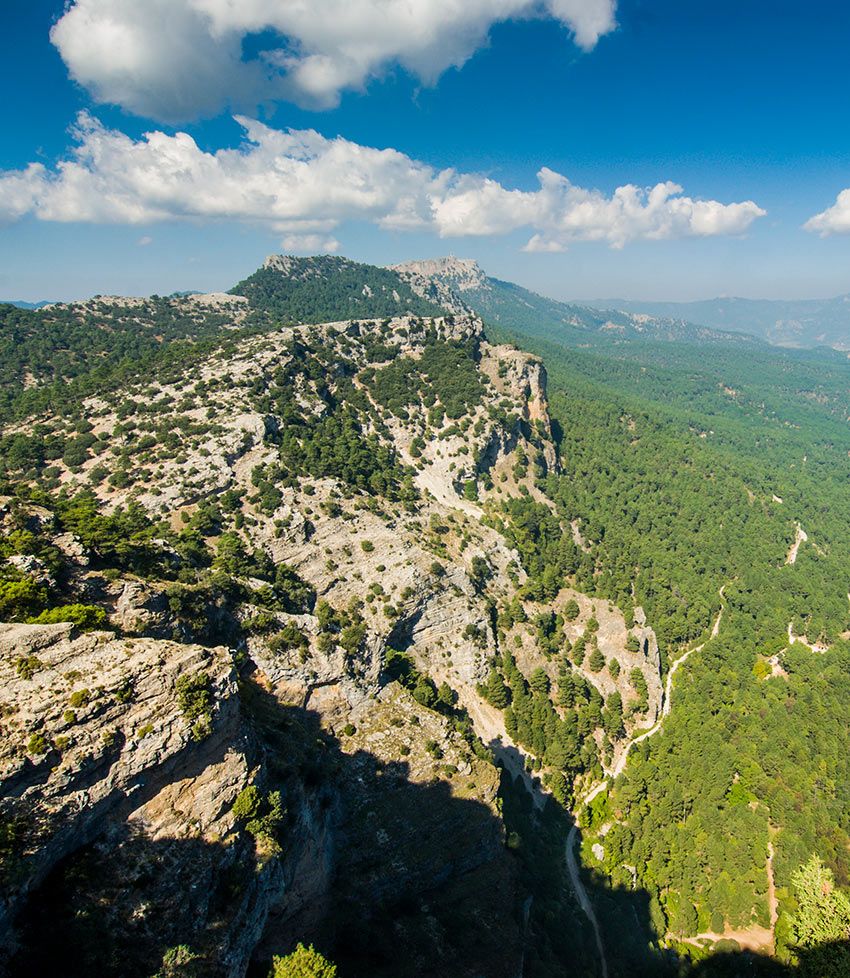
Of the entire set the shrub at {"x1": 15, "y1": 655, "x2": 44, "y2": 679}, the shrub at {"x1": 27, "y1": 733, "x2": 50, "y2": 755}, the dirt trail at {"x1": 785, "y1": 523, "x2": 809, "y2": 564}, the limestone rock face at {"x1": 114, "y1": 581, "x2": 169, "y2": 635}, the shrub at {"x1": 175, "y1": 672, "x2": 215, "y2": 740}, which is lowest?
the dirt trail at {"x1": 785, "y1": 523, "x2": 809, "y2": 564}

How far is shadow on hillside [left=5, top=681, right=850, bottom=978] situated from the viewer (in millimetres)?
26859

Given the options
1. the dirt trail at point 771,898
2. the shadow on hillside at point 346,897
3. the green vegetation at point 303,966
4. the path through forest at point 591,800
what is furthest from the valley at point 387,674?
the green vegetation at point 303,966

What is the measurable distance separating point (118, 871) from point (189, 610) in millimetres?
24934

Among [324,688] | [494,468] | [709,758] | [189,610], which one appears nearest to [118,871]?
[189,610]

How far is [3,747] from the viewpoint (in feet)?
84.8

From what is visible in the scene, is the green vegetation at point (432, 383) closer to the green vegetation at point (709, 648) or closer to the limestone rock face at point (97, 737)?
the green vegetation at point (709, 648)

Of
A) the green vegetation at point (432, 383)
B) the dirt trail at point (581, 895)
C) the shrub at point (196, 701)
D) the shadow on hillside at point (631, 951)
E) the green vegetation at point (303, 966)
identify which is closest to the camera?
the green vegetation at point (303, 966)

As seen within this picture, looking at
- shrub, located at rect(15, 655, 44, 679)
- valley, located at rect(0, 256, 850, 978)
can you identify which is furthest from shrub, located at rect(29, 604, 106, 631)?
shrub, located at rect(15, 655, 44, 679)

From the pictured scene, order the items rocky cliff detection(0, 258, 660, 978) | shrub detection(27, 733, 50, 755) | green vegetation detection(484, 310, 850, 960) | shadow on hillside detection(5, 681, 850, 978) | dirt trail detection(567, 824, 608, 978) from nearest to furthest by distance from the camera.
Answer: shrub detection(27, 733, 50, 755), shadow on hillside detection(5, 681, 850, 978), rocky cliff detection(0, 258, 660, 978), dirt trail detection(567, 824, 608, 978), green vegetation detection(484, 310, 850, 960)

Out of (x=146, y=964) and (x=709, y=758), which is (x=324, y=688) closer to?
(x=146, y=964)

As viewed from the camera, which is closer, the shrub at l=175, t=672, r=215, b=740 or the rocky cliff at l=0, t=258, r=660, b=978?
the rocky cliff at l=0, t=258, r=660, b=978

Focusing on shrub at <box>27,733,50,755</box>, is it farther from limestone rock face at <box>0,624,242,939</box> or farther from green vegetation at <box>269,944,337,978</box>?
green vegetation at <box>269,944,337,978</box>

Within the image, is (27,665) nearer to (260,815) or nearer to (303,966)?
(260,815)

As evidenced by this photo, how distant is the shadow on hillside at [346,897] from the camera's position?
2686cm
